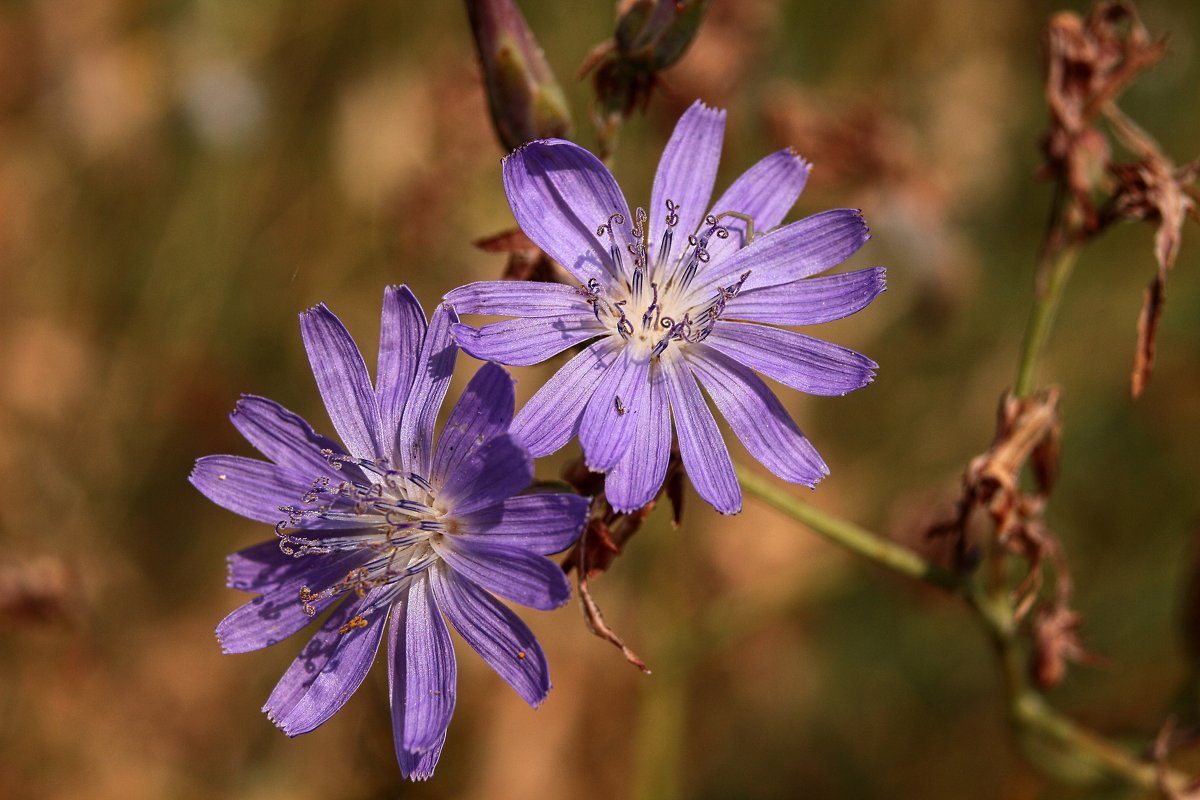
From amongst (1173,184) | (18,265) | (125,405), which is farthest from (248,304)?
(1173,184)

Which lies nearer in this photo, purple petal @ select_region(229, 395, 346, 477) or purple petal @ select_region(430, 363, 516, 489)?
purple petal @ select_region(430, 363, 516, 489)

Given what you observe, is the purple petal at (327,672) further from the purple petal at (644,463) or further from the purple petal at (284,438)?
the purple petal at (644,463)

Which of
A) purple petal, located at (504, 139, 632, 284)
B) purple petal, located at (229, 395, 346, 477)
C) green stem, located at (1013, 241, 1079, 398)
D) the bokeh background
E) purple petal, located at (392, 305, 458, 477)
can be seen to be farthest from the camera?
the bokeh background

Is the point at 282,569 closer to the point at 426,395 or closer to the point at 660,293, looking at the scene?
the point at 426,395

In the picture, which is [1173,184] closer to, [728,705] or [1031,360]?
[1031,360]

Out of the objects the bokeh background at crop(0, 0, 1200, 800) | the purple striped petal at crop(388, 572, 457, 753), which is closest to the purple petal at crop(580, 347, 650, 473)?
the purple striped petal at crop(388, 572, 457, 753)

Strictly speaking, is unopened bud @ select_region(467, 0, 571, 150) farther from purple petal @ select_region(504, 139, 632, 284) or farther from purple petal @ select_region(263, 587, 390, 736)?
purple petal @ select_region(263, 587, 390, 736)
